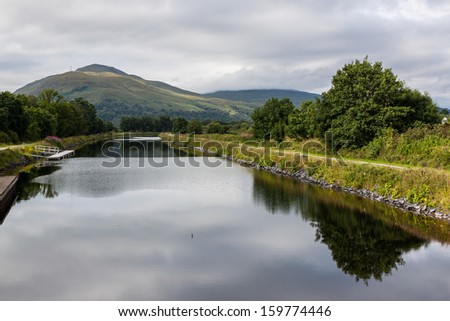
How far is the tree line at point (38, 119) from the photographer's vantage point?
68.9m

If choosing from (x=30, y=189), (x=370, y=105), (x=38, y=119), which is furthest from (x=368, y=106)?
(x=38, y=119)

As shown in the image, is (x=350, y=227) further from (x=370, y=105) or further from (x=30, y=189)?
(x=30, y=189)

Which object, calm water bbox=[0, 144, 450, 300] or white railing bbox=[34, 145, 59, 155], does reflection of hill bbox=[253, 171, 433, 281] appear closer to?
calm water bbox=[0, 144, 450, 300]

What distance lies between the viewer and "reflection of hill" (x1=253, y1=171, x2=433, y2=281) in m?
19.7

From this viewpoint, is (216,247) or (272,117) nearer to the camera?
(216,247)

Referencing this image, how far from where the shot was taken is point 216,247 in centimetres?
2134

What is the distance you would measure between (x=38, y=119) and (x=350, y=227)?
7340cm

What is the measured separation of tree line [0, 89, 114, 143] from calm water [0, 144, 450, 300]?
37.6 m

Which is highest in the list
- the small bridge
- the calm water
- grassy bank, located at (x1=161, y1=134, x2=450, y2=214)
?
grassy bank, located at (x1=161, y1=134, x2=450, y2=214)

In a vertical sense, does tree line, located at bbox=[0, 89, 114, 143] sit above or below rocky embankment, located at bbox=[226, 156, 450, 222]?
above

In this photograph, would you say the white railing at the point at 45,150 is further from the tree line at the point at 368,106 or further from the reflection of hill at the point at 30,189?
the tree line at the point at 368,106

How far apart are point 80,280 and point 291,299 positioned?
25.6 ft

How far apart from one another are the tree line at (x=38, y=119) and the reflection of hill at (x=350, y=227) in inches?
1870

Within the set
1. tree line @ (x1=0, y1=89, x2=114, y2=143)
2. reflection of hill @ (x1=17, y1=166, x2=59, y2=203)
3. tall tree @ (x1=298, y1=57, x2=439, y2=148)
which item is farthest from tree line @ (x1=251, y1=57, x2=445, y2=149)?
tree line @ (x1=0, y1=89, x2=114, y2=143)
